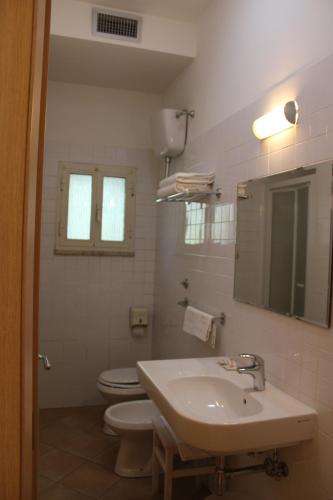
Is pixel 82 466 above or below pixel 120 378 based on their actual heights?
below

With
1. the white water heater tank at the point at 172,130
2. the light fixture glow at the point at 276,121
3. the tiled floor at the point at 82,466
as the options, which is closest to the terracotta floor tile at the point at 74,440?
the tiled floor at the point at 82,466

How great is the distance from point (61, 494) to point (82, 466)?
304 mm

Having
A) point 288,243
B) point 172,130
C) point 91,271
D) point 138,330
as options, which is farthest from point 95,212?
point 288,243

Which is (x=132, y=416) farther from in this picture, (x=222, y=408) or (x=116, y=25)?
(x=116, y=25)

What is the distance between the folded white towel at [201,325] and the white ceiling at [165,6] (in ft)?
6.31

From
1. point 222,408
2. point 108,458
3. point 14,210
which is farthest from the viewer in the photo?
point 108,458

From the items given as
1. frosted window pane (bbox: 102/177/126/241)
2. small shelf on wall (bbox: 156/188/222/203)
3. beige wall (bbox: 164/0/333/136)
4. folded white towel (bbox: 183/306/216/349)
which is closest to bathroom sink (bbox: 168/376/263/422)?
folded white towel (bbox: 183/306/216/349)

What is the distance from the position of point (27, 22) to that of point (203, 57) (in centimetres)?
227

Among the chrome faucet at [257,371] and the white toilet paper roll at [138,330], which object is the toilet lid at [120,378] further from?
the chrome faucet at [257,371]

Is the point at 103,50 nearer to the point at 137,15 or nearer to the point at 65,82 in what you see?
the point at 137,15

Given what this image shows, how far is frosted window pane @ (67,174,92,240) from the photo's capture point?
3469mm

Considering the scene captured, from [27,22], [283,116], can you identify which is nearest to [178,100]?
[283,116]

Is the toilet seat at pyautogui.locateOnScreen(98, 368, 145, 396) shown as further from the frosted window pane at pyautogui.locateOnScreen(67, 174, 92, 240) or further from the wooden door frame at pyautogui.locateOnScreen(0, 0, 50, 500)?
the wooden door frame at pyautogui.locateOnScreen(0, 0, 50, 500)

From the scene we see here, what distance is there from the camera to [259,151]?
6.49 ft
